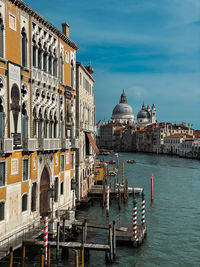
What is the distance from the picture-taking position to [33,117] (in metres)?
14.6

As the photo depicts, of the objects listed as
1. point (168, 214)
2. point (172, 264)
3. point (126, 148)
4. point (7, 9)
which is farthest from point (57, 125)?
point (126, 148)

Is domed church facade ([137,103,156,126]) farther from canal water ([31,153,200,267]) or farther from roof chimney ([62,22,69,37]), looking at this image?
roof chimney ([62,22,69,37])

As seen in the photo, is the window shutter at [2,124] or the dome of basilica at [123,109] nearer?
the window shutter at [2,124]

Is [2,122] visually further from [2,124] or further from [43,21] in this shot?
[43,21]

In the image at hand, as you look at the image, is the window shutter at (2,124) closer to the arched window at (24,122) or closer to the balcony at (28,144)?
the balcony at (28,144)

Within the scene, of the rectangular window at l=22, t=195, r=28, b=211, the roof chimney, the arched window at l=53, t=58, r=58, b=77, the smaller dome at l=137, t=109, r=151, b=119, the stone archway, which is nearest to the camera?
the rectangular window at l=22, t=195, r=28, b=211

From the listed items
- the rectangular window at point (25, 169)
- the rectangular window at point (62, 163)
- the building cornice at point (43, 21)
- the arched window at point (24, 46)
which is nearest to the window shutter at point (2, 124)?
the rectangular window at point (25, 169)

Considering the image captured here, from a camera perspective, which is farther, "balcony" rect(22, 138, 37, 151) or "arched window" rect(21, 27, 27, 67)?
"arched window" rect(21, 27, 27, 67)

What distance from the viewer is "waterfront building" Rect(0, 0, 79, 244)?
40.6ft

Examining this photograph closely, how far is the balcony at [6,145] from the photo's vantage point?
11695mm

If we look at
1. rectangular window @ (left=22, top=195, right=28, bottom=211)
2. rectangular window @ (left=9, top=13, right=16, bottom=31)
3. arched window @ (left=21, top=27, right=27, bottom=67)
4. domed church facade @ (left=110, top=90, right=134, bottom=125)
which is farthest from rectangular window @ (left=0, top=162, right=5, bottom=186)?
domed church facade @ (left=110, top=90, right=134, bottom=125)

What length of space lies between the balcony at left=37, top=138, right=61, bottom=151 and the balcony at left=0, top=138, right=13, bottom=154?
262 centimetres

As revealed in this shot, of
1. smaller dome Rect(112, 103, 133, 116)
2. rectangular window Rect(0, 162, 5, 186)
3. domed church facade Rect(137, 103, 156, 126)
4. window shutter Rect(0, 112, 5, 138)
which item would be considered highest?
smaller dome Rect(112, 103, 133, 116)

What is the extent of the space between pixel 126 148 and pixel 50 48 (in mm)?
113233
